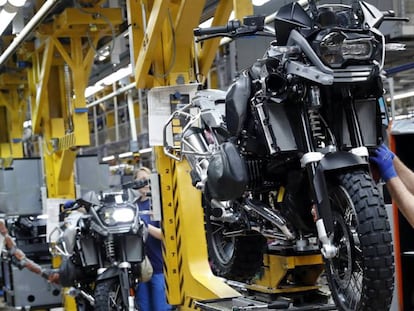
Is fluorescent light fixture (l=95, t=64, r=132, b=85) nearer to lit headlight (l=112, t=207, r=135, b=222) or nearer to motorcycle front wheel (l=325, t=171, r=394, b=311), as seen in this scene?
lit headlight (l=112, t=207, r=135, b=222)

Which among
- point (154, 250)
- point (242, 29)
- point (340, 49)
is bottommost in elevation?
point (154, 250)

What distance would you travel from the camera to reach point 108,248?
641cm

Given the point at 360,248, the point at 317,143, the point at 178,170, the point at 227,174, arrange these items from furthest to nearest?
the point at 178,170 → the point at 227,174 → the point at 317,143 → the point at 360,248

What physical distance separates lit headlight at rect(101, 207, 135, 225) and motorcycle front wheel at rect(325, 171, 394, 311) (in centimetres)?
341

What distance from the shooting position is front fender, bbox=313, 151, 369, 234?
9.93 feet

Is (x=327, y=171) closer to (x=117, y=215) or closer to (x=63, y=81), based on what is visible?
(x=117, y=215)

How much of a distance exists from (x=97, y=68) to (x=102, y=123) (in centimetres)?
1129

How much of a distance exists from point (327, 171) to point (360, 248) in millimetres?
318

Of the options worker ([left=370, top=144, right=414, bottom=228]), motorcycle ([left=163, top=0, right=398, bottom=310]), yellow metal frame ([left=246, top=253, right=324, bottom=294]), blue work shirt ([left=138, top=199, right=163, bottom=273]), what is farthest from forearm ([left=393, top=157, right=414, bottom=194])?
blue work shirt ([left=138, top=199, right=163, bottom=273])

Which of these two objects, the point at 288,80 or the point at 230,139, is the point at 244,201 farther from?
the point at 288,80

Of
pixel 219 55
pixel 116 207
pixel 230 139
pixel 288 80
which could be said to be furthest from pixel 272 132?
pixel 219 55

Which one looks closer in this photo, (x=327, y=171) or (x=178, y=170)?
(x=327, y=171)

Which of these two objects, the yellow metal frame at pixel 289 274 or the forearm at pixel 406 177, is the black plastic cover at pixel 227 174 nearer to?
the yellow metal frame at pixel 289 274

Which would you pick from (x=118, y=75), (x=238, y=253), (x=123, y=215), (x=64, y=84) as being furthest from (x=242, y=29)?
(x=118, y=75)
